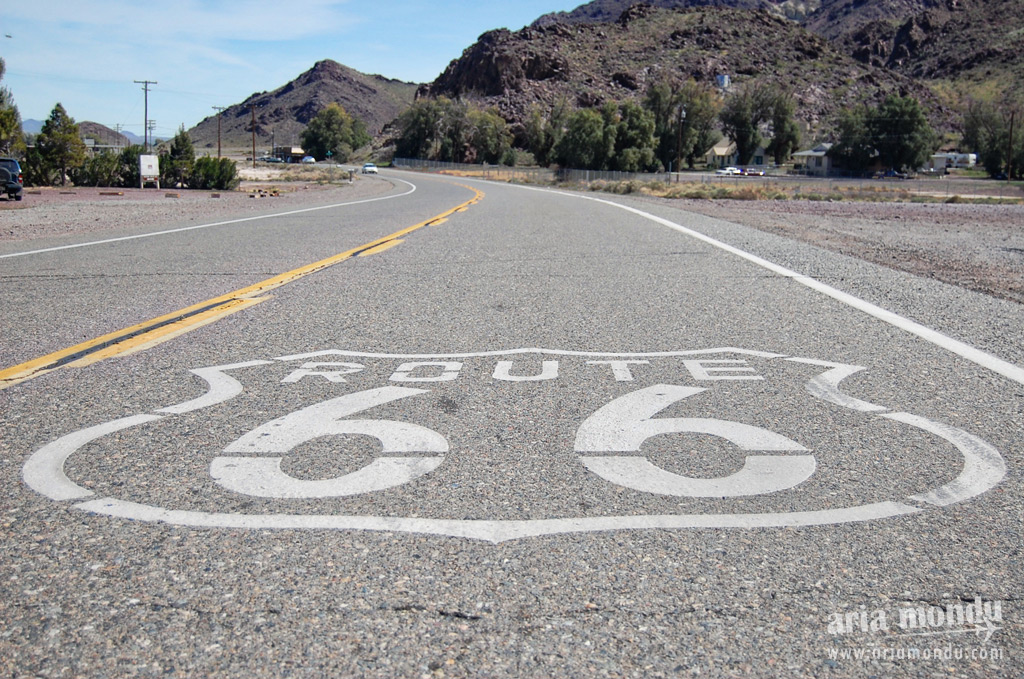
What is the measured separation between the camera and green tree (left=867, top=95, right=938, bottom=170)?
10300 centimetres

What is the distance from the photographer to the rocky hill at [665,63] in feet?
525

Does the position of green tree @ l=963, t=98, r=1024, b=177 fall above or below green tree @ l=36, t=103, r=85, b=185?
above

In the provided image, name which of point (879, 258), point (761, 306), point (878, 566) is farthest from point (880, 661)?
point (879, 258)

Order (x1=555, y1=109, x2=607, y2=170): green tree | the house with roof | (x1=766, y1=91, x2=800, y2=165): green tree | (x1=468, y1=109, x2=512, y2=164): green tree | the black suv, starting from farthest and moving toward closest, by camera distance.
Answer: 1. (x1=468, y1=109, x2=512, y2=164): green tree
2. the house with roof
3. (x1=766, y1=91, x2=800, y2=165): green tree
4. (x1=555, y1=109, x2=607, y2=170): green tree
5. the black suv

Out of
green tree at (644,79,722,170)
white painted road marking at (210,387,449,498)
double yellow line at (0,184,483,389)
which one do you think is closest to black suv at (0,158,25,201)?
double yellow line at (0,184,483,389)

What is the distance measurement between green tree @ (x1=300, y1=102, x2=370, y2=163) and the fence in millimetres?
53656

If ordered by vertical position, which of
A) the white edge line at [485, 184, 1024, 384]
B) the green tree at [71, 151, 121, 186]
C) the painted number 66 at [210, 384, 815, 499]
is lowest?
the painted number 66 at [210, 384, 815, 499]

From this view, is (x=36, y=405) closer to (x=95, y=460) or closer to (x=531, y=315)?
(x=95, y=460)

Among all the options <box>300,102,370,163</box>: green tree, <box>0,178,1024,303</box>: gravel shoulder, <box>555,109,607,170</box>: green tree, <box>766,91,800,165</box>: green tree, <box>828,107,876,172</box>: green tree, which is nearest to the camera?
<box>0,178,1024,303</box>: gravel shoulder

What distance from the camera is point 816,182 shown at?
8050 centimetres

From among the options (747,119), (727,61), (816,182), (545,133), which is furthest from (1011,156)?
(727,61)

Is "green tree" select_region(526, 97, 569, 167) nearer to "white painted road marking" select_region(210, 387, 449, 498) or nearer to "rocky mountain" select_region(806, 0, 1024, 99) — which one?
"rocky mountain" select_region(806, 0, 1024, 99)

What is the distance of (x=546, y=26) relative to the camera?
195 m

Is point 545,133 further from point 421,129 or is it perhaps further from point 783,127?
point 783,127
